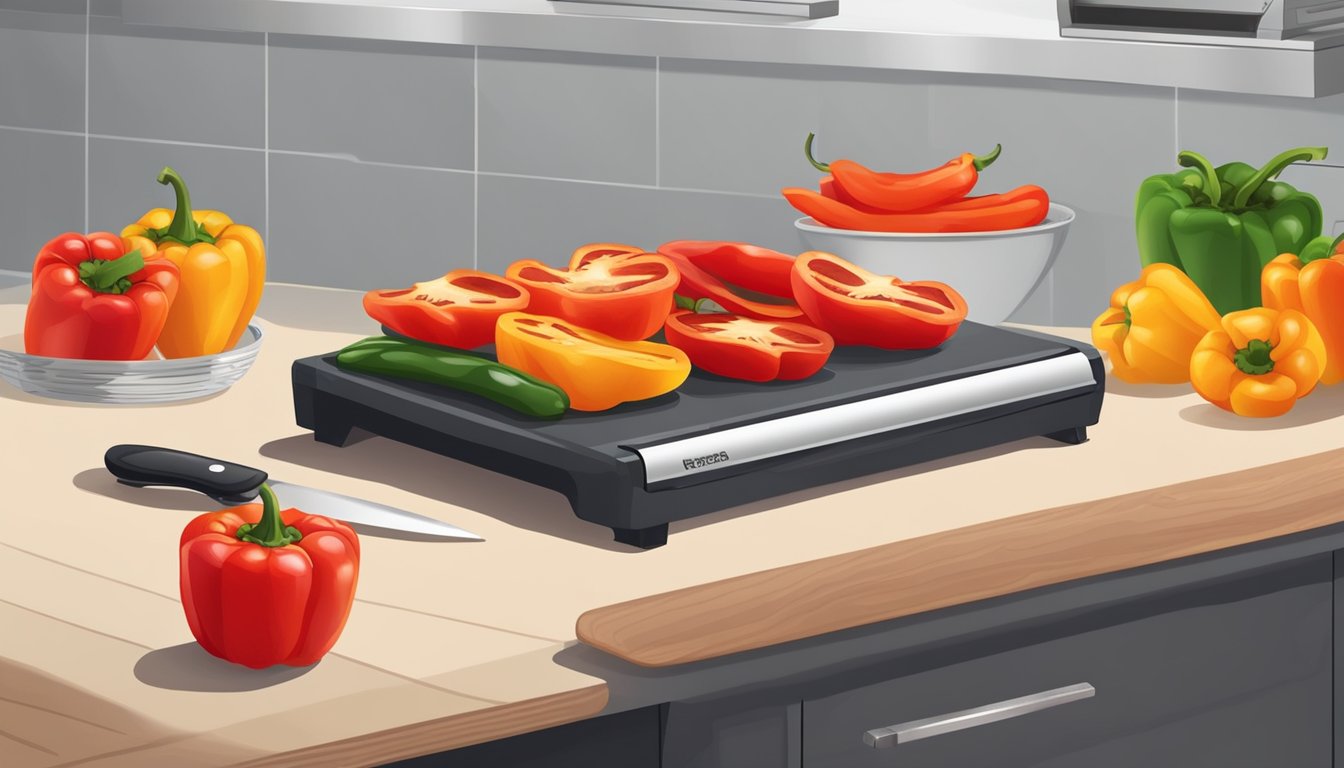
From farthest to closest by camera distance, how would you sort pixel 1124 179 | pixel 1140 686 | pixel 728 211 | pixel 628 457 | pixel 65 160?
1. pixel 65 160
2. pixel 728 211
3. pixel 1124 179
4. pixel 1140 686
5. pixel 628 457

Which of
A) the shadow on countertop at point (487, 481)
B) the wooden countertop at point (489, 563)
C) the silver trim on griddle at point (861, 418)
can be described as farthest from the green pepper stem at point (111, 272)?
the silver trim on griddle at point (861, 418)

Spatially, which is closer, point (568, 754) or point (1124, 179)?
point (568, 754)

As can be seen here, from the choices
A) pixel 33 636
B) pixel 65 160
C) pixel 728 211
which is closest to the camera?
pixel 33 636

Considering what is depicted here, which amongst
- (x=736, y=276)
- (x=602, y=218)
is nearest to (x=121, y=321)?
(x=736, y=276)

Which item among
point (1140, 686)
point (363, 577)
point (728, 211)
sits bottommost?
point (1140, 686)

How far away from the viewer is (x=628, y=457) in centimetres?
125

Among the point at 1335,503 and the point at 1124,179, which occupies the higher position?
the point at 1124,179

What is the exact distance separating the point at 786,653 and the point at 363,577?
0.90 feet

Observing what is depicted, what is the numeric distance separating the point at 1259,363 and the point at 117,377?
0.96m

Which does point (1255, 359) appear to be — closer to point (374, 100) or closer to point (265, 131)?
point (374, 100)

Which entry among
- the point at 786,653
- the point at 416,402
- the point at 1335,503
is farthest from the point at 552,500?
the point at 1335,503

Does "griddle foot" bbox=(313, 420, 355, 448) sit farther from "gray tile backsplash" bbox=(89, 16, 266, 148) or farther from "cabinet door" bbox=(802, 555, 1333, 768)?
"gray tile backsplash" bbox=(89, 16, 266, 148)

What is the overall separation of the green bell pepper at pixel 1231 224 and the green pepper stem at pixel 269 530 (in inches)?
41.4

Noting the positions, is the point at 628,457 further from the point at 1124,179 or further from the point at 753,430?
the point at 1124,179
